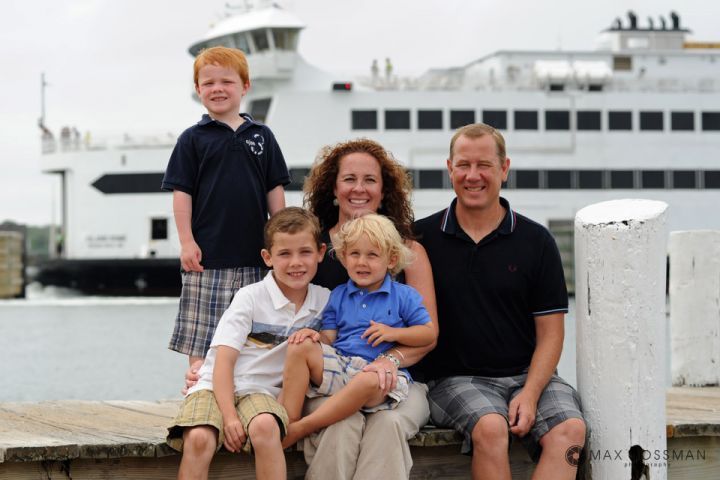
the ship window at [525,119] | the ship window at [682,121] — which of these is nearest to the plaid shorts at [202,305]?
the ship window at [525,119]

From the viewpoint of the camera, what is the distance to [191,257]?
3504 millimetres

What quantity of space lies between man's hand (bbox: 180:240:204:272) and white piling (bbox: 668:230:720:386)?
2.53 m

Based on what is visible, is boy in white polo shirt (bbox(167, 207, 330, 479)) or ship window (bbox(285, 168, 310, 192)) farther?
ship window (bbox(285, 168, 310, 192))

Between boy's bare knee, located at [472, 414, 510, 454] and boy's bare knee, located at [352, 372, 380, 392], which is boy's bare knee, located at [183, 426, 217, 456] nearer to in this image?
Result: boy's bare knee, located at [352, 372, 380, 392]

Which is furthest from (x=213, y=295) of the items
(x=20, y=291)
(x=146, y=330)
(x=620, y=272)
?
(x=20, y=291)

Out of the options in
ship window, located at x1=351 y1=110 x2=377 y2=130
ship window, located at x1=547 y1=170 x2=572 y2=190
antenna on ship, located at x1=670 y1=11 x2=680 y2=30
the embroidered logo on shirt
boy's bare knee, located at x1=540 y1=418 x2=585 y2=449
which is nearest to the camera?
boy's bare knee, located at x1=540 y1=418 x2=585 y2=449

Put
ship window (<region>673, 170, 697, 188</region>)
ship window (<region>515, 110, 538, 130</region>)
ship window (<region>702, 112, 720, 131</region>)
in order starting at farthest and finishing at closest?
1. ship window (<region>673, 170, 697, 188</region>)
2. ship window (<region>702, 112, 720, 131</region>)
3. ship window (<region>515, 110, 538, 130</region>)

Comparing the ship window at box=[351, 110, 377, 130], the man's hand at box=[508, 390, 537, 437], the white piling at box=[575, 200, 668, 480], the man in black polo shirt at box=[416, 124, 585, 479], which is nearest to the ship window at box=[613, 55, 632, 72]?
the ship window at box=[351, 110, 377, 130]

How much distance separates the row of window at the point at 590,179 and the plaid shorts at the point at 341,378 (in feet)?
63.1

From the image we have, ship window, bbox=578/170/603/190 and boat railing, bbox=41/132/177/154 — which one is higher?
boat railing, bbox=41/132/177/154

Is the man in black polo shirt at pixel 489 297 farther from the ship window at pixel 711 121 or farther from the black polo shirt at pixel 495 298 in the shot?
the ship window at pixel 711 121

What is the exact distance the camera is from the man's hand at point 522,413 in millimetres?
3074

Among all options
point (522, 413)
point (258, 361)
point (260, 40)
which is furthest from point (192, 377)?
point (260, 40)

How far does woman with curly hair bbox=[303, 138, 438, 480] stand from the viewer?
9.57 feet
